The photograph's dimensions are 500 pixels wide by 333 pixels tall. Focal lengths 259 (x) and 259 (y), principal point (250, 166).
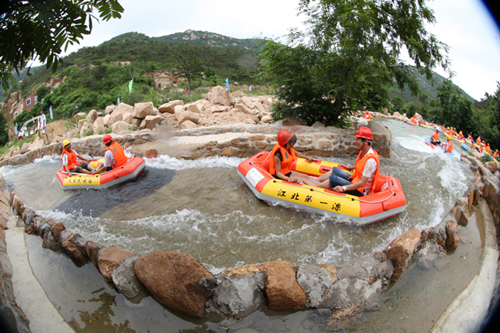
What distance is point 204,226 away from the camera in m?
4.15

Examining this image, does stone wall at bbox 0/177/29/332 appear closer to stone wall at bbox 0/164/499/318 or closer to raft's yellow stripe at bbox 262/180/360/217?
stone wall at bbox 0/164/499/318

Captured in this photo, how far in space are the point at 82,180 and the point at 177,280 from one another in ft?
15.7

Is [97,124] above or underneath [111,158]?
above

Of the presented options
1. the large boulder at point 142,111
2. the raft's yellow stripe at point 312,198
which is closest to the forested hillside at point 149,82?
the large boulder at point 142,111

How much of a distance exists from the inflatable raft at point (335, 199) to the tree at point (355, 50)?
3.46 metres

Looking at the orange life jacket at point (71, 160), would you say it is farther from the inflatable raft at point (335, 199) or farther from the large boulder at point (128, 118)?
the inflatable raft at point (335, 199)

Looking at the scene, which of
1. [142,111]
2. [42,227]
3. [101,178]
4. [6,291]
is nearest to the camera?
[6,291]

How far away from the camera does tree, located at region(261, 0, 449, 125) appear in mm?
6555

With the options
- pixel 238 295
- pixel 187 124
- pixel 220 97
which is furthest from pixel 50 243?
pixel 220 97

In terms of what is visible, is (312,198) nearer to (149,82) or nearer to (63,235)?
(63,235)

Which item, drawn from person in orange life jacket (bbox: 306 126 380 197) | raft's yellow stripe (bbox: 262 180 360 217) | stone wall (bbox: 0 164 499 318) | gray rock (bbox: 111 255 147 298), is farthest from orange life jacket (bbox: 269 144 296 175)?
gray rock (bbox: 111 255 147 298)

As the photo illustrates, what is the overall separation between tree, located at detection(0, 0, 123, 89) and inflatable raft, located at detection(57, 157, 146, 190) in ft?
16.0

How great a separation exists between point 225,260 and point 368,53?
20.4 ft

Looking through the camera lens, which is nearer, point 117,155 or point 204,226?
point 204,226
